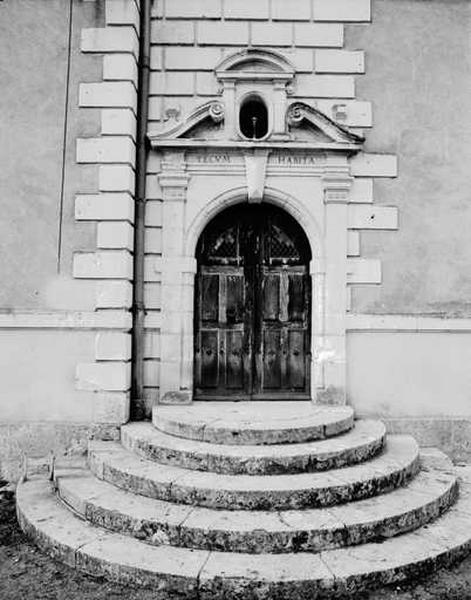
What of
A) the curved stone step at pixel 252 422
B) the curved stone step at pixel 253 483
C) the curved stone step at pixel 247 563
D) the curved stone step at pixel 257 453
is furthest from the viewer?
the curved stone step at pixel 252 422

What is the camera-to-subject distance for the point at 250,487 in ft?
14.0

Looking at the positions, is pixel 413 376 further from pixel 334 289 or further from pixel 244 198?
pixel 244 198

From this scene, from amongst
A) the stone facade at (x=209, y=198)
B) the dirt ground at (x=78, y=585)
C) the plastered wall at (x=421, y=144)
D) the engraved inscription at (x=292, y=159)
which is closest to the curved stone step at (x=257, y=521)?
the dirt ground at (x=78, y=585)

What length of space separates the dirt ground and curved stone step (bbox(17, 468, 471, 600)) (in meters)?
0.06

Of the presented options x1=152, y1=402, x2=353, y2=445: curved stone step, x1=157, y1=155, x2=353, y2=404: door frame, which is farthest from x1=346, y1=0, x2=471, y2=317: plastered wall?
x1=152, y1=402, x2=353, y2=445: curved stone step

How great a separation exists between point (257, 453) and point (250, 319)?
2.26m

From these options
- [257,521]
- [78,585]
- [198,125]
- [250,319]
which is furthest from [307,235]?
[78,585]

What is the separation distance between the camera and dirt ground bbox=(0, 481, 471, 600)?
3.57m

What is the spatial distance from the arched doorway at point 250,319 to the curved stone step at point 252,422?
50cm

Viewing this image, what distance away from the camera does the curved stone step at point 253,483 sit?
4199 millimetres

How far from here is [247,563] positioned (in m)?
3.70

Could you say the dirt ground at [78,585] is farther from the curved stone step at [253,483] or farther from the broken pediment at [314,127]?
the broken pediment at [314,127]

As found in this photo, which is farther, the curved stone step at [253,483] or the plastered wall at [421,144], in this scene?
the plastered wall at [421,144]

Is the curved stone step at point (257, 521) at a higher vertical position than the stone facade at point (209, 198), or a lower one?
lower
